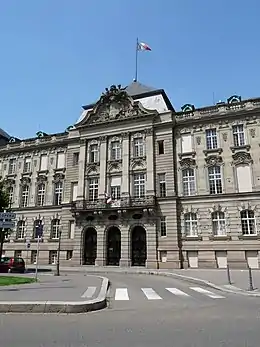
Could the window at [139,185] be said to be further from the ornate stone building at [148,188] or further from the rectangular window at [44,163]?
the rectangular window at [44,163]

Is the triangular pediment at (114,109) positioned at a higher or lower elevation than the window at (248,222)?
higher

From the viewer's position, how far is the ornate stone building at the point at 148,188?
33.4 metres

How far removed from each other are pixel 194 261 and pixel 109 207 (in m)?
11.2

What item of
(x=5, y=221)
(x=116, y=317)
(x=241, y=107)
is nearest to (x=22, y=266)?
(x=5, y=221)

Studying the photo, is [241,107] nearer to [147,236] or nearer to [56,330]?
[147,236]

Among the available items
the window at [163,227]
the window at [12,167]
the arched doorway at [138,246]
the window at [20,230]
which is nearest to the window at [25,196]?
the window at [20,230]

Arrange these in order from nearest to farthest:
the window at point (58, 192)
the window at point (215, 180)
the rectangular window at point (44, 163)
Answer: the window at point (215, 180), the window at point (58, 192), the rectangular window at point (44, 163)

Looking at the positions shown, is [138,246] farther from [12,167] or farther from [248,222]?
[12,167]

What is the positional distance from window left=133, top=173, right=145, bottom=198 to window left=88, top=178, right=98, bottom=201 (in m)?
5.24

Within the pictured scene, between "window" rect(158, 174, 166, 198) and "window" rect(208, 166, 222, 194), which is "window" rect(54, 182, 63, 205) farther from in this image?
"window" rect(208, 166, 222, 194)

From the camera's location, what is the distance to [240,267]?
103ft

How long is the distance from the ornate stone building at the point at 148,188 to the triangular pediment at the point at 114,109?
0.45 ft

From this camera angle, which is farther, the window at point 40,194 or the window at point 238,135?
the window at point 40,194

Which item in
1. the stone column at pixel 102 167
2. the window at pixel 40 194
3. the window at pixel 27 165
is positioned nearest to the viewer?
the stone column at pixel 102 167
